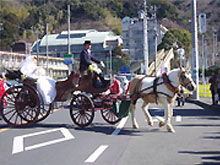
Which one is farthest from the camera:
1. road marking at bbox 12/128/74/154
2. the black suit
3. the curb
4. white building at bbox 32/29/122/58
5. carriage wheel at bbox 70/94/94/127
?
white building at bbox 32/29/122/58

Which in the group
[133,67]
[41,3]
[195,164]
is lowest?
[195,164]

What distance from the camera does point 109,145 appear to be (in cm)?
966

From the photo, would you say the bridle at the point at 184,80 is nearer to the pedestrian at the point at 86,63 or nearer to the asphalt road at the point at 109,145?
the asphalt road at the point at 109,145

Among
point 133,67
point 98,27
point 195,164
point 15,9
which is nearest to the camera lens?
point 195,164

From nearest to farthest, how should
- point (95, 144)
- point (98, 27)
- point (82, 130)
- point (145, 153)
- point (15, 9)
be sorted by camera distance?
point (145, 153), point (95, 144), point (82, 130), point (15, 9), point (98, 27)

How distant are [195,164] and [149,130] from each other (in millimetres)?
4480

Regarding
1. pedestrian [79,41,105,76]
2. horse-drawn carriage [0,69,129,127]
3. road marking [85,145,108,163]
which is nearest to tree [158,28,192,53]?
pedestrian [79,41,105,76]

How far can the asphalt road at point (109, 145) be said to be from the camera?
8.10 meters

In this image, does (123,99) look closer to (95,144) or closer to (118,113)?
(118,113)

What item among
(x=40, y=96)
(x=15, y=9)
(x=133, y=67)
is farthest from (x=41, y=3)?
(x=40, y=96)

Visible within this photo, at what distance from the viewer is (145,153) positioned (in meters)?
8.77

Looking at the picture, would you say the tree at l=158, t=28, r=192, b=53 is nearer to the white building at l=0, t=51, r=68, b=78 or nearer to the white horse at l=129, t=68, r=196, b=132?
the white building at l=0, t=51, r=68, b=78

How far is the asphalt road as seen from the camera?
8102 mm

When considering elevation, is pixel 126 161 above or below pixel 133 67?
below
